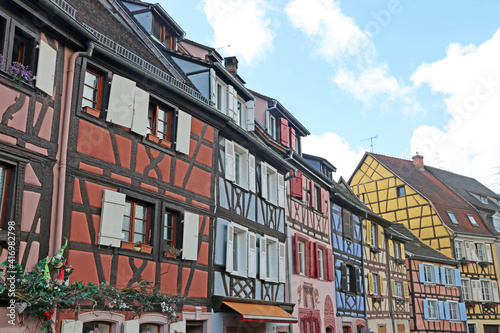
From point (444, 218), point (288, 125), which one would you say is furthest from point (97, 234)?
point (444, 218)

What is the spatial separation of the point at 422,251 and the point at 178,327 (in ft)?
86.0

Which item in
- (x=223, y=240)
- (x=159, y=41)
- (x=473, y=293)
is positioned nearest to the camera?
(x=223, y=240)

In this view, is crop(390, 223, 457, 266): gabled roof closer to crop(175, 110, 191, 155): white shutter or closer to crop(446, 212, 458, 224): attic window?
crop(446, 212, 458, 224): attic window

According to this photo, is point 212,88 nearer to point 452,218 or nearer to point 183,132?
point 183,132

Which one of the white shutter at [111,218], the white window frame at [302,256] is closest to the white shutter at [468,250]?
the white window frame at [302,256]

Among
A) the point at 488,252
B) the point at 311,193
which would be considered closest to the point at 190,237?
the point at 311,193

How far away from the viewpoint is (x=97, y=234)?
992 cm

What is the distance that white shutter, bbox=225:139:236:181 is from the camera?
14602mm

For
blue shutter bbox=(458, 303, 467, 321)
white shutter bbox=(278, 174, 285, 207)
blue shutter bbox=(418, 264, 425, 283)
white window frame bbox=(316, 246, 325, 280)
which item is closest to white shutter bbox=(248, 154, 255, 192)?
white shutter bbox=(278, 174, 285, 207)

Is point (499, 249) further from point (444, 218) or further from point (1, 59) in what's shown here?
point (1, 59)

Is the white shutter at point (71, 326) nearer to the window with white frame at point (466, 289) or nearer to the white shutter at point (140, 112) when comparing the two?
the white shutter at point (140, 112)

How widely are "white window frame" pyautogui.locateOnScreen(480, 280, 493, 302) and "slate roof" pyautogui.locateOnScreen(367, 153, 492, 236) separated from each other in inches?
129

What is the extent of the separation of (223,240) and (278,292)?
3.96m

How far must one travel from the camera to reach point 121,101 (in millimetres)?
10961
